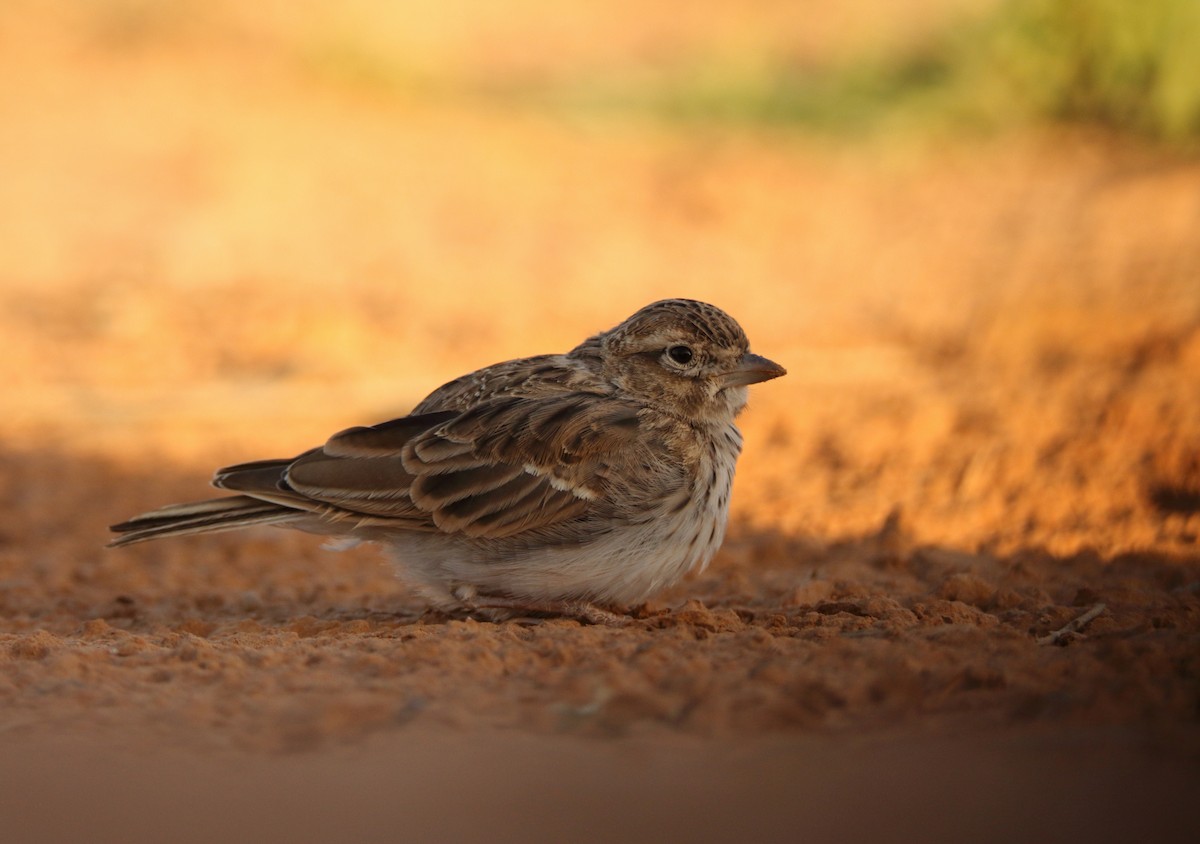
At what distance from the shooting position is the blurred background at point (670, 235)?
29.2 ft

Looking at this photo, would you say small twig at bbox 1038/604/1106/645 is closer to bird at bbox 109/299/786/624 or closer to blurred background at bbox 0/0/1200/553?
bird at bbox 109/299/786/624

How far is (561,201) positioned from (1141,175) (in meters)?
6.42

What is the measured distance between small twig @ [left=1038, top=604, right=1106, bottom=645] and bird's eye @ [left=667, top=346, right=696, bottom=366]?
196 centimetres

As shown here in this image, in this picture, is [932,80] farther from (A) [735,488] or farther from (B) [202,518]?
(B) [202,518]

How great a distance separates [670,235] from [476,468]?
9849 millimetres

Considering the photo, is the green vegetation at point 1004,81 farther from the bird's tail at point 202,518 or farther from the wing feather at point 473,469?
the bird's tail at point 202,518

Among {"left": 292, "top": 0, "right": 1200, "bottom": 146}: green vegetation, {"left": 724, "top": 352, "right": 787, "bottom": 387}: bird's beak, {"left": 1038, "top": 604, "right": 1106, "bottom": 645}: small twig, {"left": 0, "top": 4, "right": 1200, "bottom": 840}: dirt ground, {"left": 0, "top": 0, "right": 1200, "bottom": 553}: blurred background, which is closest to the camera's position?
{"left": 0, "top": 4, "right": 1200, "bottom": 840}: dirt ground

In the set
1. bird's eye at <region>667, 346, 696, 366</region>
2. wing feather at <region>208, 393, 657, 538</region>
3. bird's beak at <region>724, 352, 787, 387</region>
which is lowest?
wing feather at <region>208, 393, 657, 538</region>

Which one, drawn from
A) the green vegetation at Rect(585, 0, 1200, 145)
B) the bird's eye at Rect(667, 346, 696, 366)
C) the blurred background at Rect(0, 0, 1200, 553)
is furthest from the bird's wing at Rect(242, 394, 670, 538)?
the green vegetation at Rect(585, 0, 1200, 145)

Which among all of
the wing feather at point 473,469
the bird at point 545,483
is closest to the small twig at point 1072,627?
the bird at point 545,483

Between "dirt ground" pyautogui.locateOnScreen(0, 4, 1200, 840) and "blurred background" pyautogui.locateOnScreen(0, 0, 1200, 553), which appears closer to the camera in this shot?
"dirt ground" pyautogui.locateOnScreen(0, 4, 1200, 840)

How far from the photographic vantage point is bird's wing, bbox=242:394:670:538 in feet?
18.6

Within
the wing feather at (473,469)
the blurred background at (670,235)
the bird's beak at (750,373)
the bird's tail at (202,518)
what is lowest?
the bird's tail at (202,518)

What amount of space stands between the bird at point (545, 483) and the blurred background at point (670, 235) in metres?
1.99
